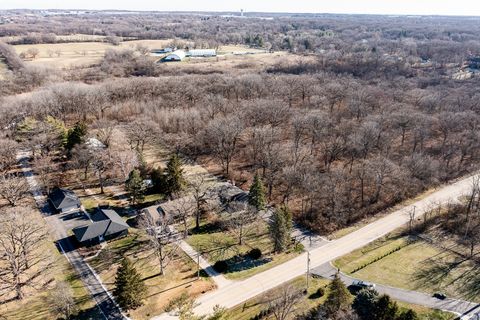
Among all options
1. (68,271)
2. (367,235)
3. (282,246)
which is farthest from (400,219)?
(68,271)

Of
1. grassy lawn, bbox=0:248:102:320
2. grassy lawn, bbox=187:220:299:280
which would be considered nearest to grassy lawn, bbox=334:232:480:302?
grassy lawn, bbox=187:220:299:280

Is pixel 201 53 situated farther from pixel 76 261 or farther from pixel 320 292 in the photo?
pixel 320 292

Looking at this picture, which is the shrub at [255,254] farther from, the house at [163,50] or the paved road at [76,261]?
the house at [163,50]

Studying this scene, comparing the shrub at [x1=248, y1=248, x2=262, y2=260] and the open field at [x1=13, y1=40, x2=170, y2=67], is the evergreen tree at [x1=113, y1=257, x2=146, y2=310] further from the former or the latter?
the open field at [x1=13, y1=40, x2=170, y2=67]

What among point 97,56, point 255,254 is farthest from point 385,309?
point 97,56

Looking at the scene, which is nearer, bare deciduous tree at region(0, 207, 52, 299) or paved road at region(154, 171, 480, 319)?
paved road at region(154, 171, 480, 319)

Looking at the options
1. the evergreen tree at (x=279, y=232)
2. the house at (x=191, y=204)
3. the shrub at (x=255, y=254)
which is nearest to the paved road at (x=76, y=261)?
the house at (x=191, y=204)
